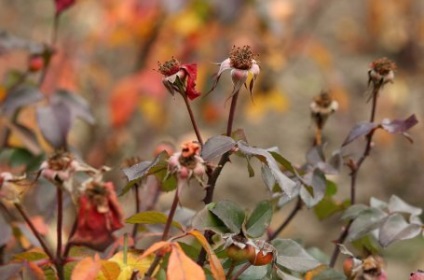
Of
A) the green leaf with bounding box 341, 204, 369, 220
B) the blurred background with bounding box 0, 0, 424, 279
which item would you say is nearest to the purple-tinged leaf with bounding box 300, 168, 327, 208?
the green leaf with bounding box 341, 204, 369, 220

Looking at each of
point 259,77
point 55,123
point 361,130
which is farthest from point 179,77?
point 259,77

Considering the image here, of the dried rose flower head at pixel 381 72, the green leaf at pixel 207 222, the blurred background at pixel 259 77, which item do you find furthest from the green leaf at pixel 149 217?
the blurred background at pixel 259 77

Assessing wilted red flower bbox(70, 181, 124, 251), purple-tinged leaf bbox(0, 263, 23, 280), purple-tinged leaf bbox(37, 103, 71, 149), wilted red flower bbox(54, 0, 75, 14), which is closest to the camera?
purple-tinged leaf bbox(0, 263, 23, 280)

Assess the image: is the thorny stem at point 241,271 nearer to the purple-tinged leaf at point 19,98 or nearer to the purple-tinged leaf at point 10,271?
the purple-tinged leaf at point 10,271

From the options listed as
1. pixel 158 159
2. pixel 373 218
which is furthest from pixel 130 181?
pixel 373 218

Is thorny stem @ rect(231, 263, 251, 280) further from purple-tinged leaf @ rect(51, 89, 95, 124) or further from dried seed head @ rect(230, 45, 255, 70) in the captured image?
purple-tinged leaf @ rect(51, 89, 95, 124)

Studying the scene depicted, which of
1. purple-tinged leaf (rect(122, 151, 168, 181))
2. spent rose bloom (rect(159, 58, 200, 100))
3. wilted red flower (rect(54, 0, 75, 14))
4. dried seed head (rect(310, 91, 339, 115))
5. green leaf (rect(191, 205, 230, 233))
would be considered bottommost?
green leaf (rect(191, 205, 230, 233))

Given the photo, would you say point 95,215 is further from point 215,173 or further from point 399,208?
point 399,208
